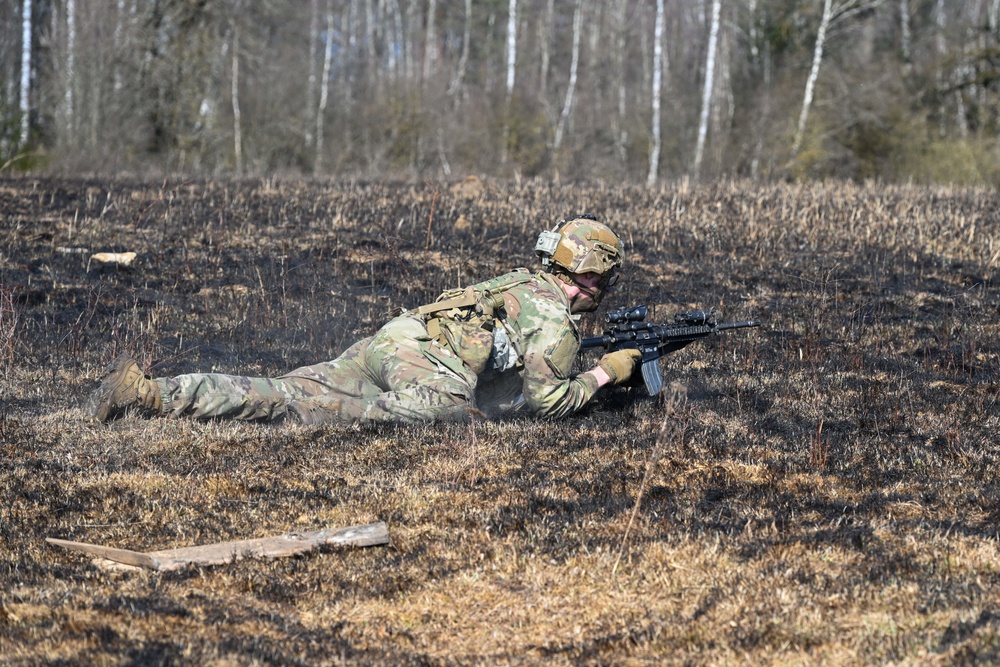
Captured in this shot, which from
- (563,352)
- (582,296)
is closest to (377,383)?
(563,352)

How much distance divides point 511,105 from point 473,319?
73.7 feet

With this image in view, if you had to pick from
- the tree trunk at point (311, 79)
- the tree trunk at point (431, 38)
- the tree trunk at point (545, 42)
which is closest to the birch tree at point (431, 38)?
the tree trunk at point (431, 38)

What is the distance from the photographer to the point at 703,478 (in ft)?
18.3

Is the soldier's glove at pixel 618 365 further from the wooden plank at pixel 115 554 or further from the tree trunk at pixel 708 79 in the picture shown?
the tree trunk at pixel 708 79

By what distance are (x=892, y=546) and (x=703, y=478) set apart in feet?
3.78

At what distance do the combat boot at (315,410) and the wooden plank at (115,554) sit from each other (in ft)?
6.54

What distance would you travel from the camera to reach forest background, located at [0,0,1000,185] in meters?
23.8

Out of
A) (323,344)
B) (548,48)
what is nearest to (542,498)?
(323,344)

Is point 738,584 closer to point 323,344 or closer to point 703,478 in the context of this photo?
point 703,478

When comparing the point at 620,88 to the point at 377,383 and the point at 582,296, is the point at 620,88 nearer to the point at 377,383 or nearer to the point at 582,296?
the point at 582,296

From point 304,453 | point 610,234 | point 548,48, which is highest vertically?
point 548,48

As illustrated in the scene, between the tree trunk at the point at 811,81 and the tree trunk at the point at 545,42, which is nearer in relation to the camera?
the tree trunk at the point at 811,81

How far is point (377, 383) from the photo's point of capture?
6605mm

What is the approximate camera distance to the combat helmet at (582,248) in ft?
20.9
